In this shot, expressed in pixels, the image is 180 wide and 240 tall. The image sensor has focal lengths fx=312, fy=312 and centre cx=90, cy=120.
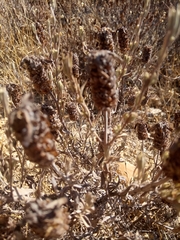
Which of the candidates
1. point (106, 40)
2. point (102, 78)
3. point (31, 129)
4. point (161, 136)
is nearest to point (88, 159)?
point (161, 136)

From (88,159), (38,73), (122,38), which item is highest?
(122,38)

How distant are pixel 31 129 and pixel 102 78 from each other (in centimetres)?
31

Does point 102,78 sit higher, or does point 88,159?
point 88,159

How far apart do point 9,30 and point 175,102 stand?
1.93 metres

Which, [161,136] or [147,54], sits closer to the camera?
[161,136]

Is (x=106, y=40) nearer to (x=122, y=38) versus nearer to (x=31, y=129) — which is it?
(x=122, y=38)

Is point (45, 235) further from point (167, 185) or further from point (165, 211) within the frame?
point (165, 211)

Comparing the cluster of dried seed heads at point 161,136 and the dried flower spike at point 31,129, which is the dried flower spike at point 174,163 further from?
the cluster of dried seed heads at point 161,136

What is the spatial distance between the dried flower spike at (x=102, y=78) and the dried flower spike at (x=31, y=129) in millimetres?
230

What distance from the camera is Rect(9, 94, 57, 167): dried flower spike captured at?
0.75 m

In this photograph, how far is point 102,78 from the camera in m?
0.95

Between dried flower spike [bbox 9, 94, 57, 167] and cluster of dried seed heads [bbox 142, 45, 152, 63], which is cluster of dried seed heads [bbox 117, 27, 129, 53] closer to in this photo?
cluster of dried seed heads [bbox 142, 45, 152, 63]

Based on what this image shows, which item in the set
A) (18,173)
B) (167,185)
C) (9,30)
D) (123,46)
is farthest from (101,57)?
(9,30)

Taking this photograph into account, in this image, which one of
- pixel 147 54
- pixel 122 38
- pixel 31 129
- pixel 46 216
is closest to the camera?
pixel 31 129
